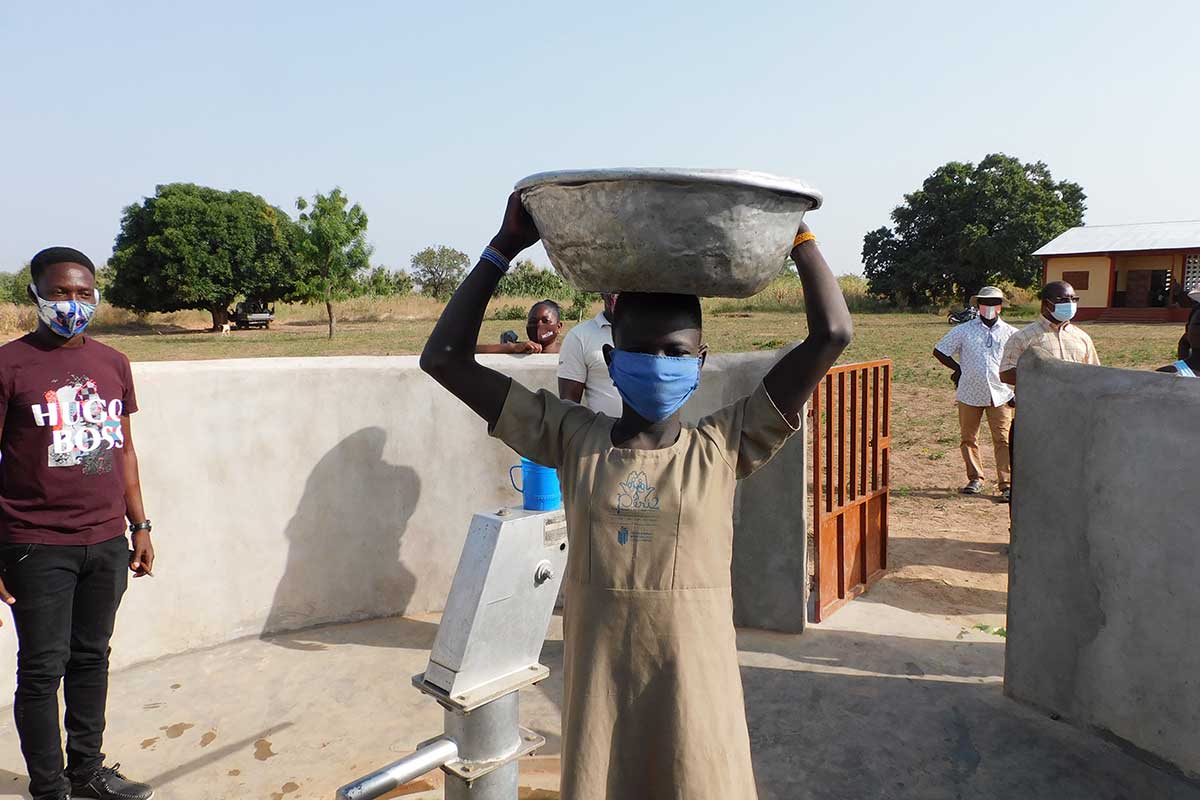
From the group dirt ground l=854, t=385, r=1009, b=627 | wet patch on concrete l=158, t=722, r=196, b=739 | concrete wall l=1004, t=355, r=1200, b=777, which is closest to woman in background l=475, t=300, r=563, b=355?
dirt ground l=854, t=385, r=1009, b=627

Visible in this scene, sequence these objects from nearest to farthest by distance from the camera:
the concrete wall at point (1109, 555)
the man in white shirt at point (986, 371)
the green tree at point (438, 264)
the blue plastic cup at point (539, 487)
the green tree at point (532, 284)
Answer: the concrete wall at point (1109, 555) < the blue plastic cup at point (539, 487) < the man in white shirt at point (986, 371) < the green tree at point (532, 284) < the green tree at point (438, 264)

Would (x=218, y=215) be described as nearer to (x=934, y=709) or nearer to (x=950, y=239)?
(x=950, y=239)

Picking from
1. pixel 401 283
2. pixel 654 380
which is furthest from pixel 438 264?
pixel 654 380

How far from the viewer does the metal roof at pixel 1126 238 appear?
28062 millimetres

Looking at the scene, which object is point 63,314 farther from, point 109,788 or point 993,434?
point 993,434

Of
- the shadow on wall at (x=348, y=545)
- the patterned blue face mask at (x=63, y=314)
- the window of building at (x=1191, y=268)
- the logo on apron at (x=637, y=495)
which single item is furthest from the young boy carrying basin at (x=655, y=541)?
the window of building at (x=1191, y=268)

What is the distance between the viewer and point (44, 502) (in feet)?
8.91

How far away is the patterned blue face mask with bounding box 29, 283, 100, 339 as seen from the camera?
2719 mm

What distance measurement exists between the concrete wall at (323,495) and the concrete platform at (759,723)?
0.22 m

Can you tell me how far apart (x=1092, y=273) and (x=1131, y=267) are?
1.23 metres

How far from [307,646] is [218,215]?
111 feet

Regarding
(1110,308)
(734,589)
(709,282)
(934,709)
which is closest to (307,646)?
(734,589)

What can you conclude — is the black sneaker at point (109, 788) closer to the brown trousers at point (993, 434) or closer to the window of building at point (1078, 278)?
the brown trousers at point (993, 434)

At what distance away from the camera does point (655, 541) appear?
1.52m
